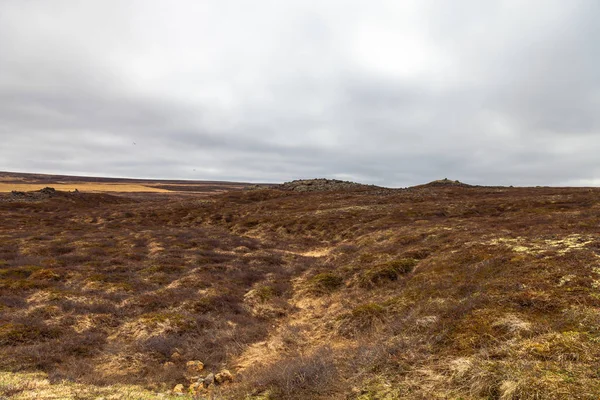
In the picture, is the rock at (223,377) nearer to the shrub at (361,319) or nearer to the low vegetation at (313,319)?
the low vegetation at (313,319)

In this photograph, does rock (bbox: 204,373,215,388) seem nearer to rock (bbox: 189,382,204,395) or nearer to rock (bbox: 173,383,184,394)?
rock (bbox: 189,382,204,395)

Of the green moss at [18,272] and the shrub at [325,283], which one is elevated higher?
the shrub at [325,283]

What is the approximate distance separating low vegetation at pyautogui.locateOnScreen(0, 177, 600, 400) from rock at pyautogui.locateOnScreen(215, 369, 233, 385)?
4 cm

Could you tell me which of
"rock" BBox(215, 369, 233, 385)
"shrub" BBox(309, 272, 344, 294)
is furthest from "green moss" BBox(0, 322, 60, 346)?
"shrub" BBox(309, 272, 344, 294)

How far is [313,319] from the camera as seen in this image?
573 inches

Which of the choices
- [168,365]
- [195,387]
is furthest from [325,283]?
[195,387]

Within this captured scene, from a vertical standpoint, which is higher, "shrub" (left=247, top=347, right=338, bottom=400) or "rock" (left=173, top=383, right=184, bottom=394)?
"shrub" (left=247, top=347, right=338, bottom=400)

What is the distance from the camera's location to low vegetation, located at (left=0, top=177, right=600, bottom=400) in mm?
6992

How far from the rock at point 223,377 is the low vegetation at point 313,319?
0.14 ft

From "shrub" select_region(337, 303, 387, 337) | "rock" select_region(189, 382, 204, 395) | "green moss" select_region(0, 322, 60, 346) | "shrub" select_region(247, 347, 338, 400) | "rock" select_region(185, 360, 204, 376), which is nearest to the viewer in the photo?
"shrub" select_region(247, 347, 338, 400)

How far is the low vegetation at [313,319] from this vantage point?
6992 millimetres

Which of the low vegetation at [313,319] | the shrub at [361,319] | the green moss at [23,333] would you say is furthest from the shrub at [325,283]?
the green moss at [23,333]

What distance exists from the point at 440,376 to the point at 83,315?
14.7 meters

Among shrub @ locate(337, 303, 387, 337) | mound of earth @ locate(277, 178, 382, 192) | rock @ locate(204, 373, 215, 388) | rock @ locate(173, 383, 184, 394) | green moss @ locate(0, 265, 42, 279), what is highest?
mound of earth @ locate(277, 178, 382, 192)
